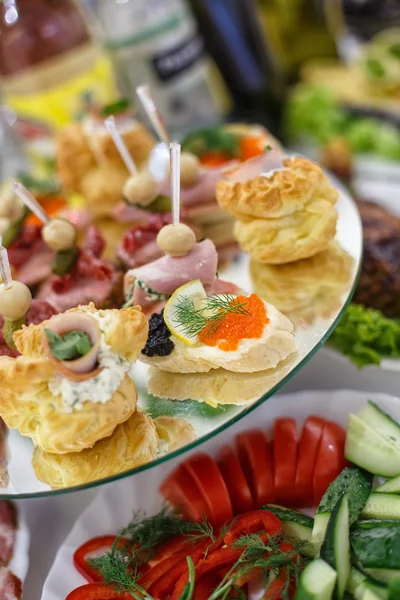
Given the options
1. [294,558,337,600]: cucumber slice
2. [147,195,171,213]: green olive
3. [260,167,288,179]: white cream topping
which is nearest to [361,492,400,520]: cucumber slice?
[294,558,337,600]: cucumber slice

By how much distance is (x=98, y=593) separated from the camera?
5.06 feet

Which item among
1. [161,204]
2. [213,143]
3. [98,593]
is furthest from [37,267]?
[98,593]

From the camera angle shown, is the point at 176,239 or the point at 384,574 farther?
the point at 176,239

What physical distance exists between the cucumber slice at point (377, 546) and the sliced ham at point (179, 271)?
76 centimetres

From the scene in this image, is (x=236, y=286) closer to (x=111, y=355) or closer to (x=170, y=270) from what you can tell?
(x=170, y=270)

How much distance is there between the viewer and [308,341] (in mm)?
1587

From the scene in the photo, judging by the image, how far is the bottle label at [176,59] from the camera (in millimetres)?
3490

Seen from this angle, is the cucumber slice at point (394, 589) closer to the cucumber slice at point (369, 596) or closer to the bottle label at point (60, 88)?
the cucumber slice at point (369, 596)

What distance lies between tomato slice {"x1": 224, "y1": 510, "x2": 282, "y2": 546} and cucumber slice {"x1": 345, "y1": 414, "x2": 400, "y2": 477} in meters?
0.29

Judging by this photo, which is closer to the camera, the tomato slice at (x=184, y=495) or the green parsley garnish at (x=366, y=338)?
the tomato slice at (x=184, y=495)

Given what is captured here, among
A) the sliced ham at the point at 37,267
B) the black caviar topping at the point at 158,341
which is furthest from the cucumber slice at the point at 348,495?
the sliced ham at the point at 37,267

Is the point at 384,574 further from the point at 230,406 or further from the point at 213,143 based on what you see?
the point at 213,143

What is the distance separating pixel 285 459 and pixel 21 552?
805mm

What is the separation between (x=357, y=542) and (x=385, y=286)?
1022mm
